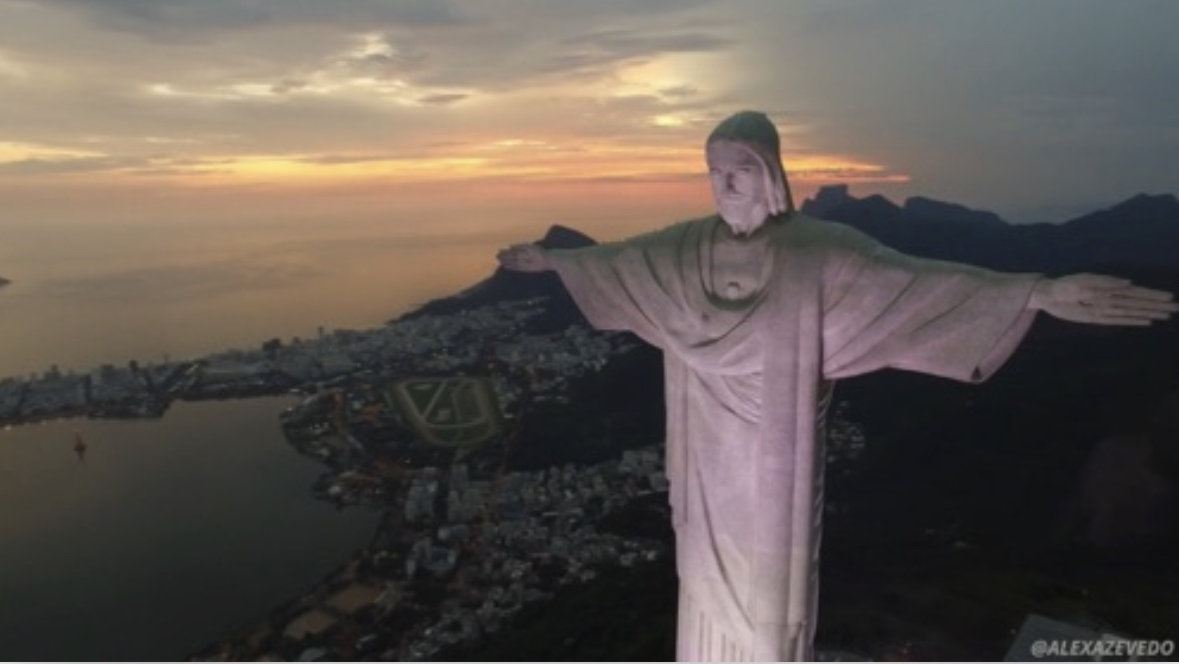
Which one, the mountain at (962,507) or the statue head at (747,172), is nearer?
the statue head at (747,172)

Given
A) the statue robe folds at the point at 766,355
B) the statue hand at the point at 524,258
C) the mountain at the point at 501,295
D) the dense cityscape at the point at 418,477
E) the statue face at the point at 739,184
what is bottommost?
the dense cityscape at the point at 418,477

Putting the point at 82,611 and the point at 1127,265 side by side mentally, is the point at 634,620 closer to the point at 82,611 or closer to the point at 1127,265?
the point at 82,611

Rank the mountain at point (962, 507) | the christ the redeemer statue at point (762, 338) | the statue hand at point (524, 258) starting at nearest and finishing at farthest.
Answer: the christ the redeemer statue at point (762, 338) → the statue hand at point (524, 258) → the mountain at point (962, 507)

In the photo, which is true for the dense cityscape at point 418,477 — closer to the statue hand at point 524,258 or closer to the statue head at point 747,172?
the statue hand at point 524,258

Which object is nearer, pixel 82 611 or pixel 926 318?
pixel 926 318

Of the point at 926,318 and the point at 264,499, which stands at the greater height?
the point at 926,318

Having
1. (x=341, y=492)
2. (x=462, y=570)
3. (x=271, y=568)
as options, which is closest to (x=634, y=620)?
(x=462, y=570)

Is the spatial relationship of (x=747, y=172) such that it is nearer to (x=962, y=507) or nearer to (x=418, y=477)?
(x=962, y=507)

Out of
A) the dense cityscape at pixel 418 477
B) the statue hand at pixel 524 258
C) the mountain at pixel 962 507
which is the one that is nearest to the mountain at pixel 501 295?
the dense cityscape at pixel 418 477
